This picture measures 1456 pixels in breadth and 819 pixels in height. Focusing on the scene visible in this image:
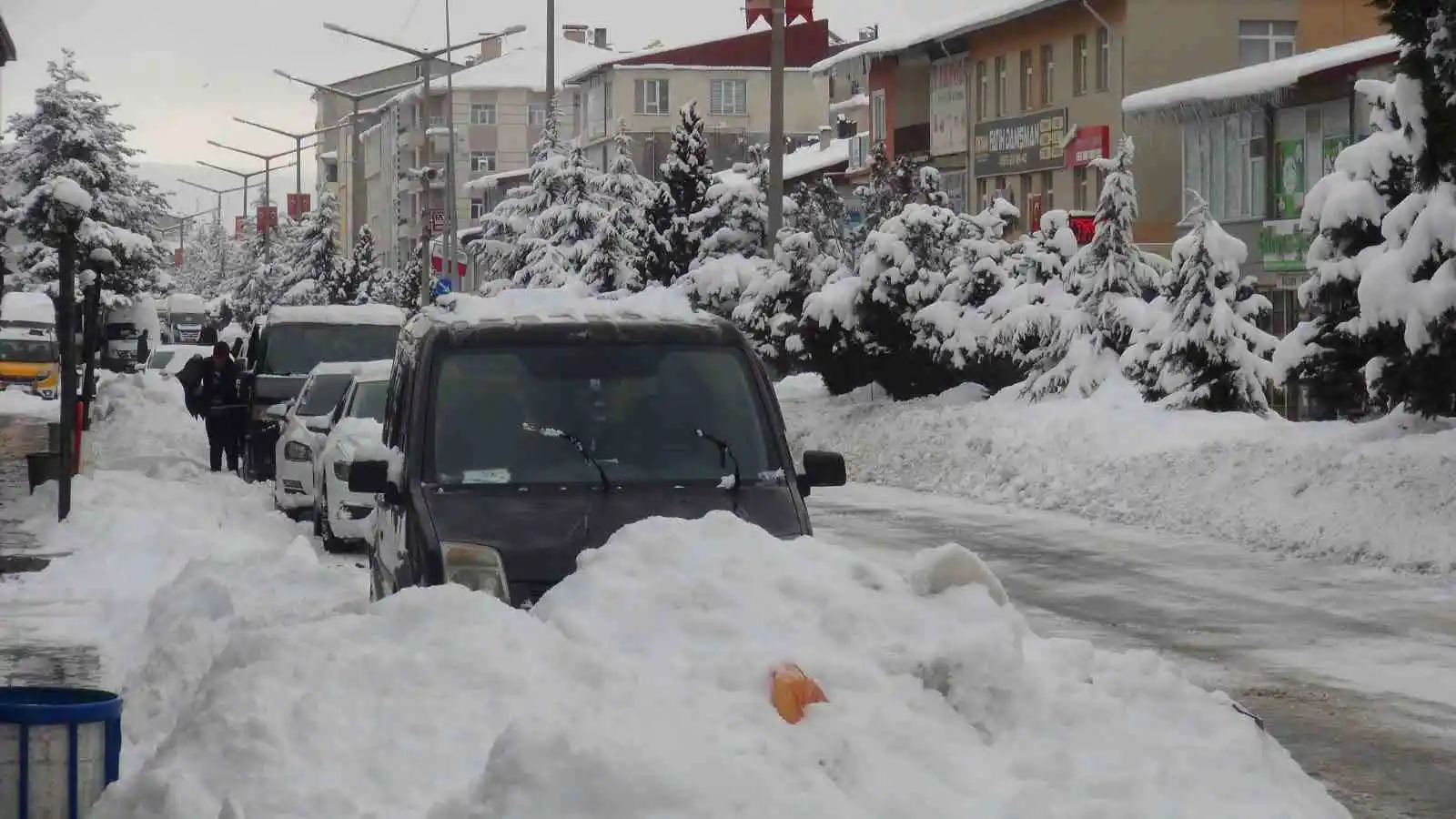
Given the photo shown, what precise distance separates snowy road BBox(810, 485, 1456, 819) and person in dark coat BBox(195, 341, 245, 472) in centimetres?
890

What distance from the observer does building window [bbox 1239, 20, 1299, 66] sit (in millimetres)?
54344

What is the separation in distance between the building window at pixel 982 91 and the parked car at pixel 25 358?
2445 centimetres

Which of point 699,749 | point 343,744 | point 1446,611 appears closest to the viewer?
point 699,749

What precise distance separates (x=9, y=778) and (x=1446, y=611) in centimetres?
1026

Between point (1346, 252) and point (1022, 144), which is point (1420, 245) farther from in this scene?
point (1022, 144)

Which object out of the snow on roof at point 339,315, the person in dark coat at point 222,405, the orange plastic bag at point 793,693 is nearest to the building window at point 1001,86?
the person in dark coat at point 222,405

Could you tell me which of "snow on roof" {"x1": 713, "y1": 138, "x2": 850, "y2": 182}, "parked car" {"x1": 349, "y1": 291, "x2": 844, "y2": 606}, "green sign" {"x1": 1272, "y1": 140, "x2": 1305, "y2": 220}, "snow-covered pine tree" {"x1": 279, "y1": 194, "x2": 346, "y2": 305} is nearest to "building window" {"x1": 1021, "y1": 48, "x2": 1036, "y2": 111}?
"green sign" {"x1": 1272, "y1": 140, "x2": 1305, "y2": 220}

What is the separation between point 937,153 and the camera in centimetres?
6500

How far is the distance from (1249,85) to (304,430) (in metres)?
27.6

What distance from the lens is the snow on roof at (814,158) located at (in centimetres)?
8100

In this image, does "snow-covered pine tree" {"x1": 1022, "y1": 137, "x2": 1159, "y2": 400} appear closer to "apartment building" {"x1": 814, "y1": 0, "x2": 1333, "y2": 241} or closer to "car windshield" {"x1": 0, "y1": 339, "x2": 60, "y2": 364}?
"apartment building" {"x1": 814, "y1": 0, "x2": 1333, "y2": 241}

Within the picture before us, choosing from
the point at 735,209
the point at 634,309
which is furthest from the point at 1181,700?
the point at 735,209

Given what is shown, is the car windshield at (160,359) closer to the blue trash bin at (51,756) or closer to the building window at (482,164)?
the blue trash bin at (51,756)

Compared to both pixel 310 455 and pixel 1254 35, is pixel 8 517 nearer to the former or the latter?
pixel 310 455
